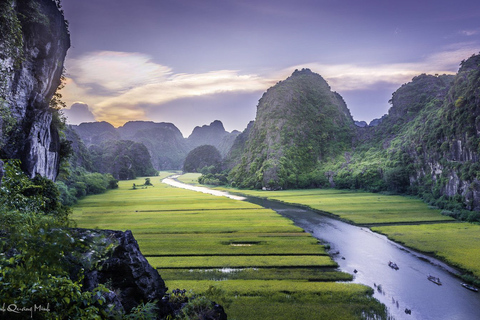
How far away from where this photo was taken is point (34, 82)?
972 inches

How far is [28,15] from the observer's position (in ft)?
76.6

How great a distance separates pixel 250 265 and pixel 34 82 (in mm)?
28011

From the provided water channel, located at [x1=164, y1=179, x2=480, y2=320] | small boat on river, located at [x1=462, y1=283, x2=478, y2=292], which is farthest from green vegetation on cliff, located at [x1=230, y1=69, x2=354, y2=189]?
small boat on river, located at [x1=462, y1=283, x2=478, y2=292]

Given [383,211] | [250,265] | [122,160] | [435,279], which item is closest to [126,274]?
[250,265]

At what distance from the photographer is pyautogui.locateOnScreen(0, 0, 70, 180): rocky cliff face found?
2162cm

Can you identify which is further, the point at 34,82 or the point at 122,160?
the point at 122,160

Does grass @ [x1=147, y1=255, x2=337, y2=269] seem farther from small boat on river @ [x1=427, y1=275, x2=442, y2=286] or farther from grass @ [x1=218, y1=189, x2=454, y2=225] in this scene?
grass @ [x1=218, y1=189, x2=454, y2=225]

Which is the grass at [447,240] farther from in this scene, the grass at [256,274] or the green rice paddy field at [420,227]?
the grass at [256,274]

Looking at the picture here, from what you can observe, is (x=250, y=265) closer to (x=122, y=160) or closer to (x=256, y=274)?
(x=256, y=274)

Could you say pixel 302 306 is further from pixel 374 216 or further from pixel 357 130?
pixel 357 130

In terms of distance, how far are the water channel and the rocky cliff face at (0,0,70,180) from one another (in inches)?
1268

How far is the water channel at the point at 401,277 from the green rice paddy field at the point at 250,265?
1.76 m

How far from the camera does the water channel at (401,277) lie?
16.9 m

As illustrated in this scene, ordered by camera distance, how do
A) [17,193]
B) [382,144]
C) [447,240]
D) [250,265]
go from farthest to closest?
[382,144] < [447,240] < [250,265] < [17,193]
